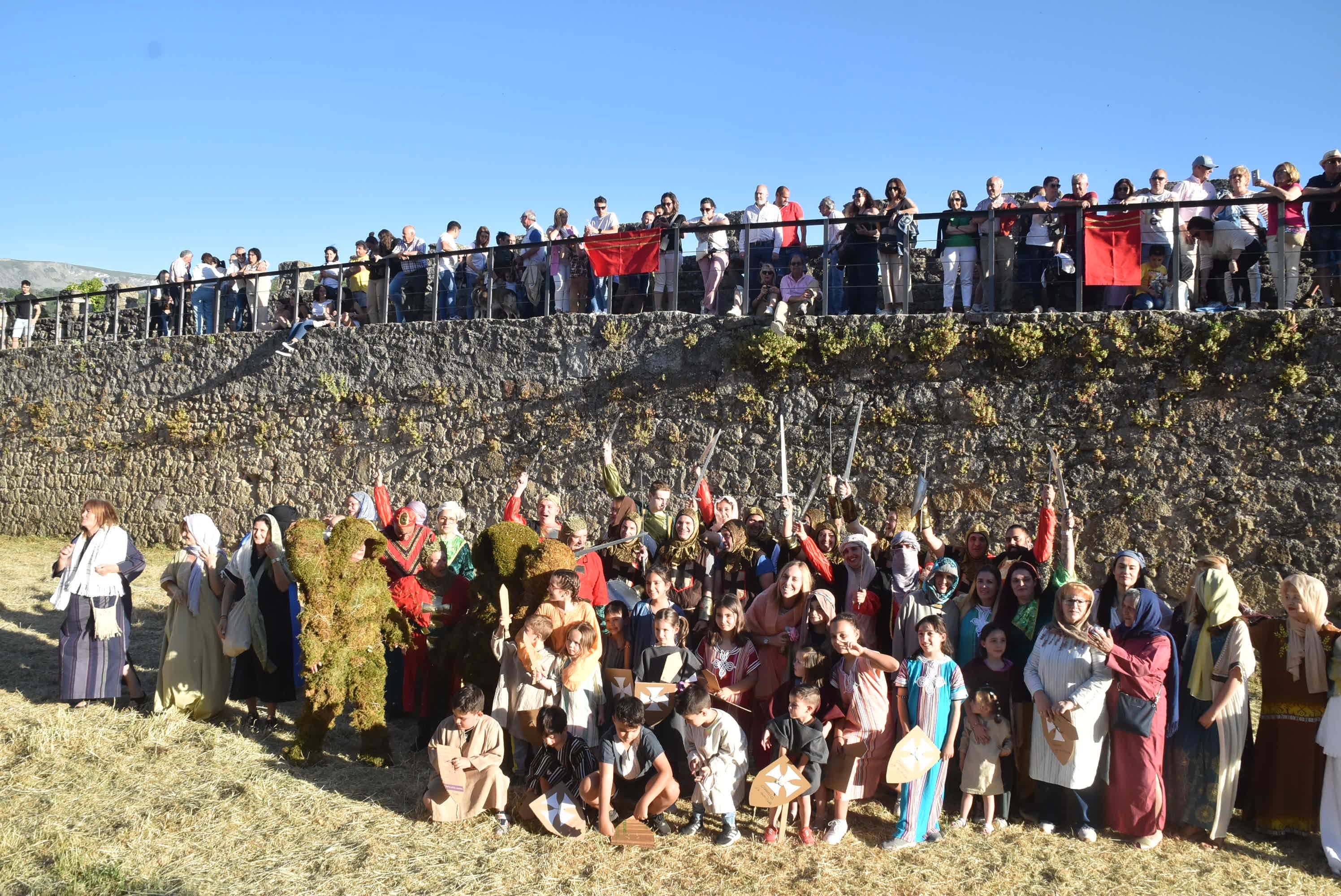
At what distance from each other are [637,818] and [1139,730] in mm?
2185

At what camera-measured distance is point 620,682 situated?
5207mm

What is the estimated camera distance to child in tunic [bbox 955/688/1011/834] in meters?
4.80

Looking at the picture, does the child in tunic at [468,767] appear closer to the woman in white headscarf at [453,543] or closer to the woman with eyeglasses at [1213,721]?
the woman in white headscarf at [453,543]

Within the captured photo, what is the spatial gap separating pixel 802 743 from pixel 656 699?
710mm

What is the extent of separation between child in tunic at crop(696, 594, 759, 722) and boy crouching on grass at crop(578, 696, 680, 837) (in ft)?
1.53

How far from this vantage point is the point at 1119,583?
16.1 feet

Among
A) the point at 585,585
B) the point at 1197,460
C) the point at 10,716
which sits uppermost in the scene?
the point at 1197,460

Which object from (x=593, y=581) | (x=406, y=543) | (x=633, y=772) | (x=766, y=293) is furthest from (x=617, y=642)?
(x=766, y=293)

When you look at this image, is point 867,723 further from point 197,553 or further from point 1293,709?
point 197,553

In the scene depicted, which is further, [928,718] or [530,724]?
[530,724]

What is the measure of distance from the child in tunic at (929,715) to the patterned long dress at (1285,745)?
132cm

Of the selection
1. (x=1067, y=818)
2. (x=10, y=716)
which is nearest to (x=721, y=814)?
(x=1067, y=818)

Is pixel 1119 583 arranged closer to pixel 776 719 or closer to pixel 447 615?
pixel 776 719

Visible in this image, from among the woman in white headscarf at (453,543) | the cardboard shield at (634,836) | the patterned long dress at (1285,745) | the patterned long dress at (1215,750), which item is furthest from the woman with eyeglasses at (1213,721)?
the woman in white headscarf at (453,543)
